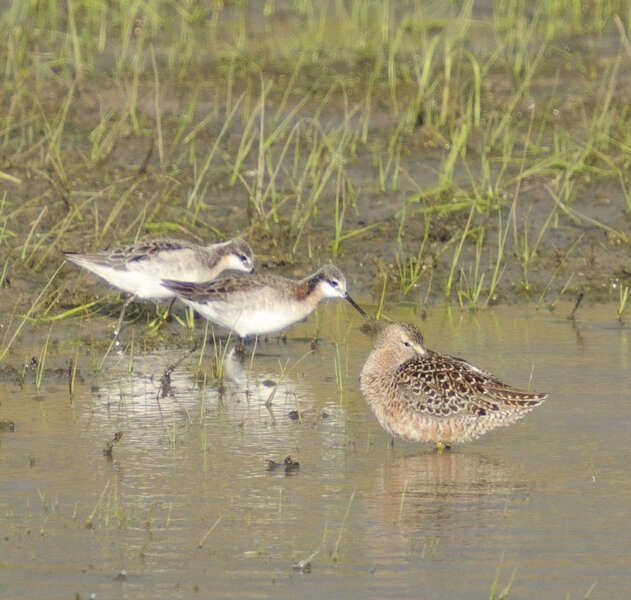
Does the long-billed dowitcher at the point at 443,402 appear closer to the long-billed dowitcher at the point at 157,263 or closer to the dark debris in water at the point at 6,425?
the dark debris in water at the point at 6,425

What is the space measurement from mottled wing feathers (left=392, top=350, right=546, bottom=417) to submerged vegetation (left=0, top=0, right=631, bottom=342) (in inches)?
108

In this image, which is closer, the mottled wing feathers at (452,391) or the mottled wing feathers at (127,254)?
the mottled wing feathers at (452,391)

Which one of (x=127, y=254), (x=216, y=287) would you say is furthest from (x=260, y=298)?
(x=127, y=254)

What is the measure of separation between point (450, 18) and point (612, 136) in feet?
14.6

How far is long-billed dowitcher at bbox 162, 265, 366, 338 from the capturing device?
10.4m

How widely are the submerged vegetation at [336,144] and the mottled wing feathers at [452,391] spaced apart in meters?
2.75

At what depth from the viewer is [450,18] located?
61.2 feet

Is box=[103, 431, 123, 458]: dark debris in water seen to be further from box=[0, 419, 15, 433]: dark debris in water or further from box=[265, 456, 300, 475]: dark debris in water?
box=[265, 456, 300, 475]: dark debris in water

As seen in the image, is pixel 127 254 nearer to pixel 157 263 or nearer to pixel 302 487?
pixel 157 263

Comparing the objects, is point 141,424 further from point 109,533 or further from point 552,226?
point 552,226

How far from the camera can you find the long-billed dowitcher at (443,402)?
7.91 metres

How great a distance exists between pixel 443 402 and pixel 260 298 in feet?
8.97

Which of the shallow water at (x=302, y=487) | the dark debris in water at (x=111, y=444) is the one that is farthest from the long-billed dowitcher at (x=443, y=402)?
the dark debris in water at (x=111, y=444)

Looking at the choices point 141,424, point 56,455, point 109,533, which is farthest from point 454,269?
point 109,533
